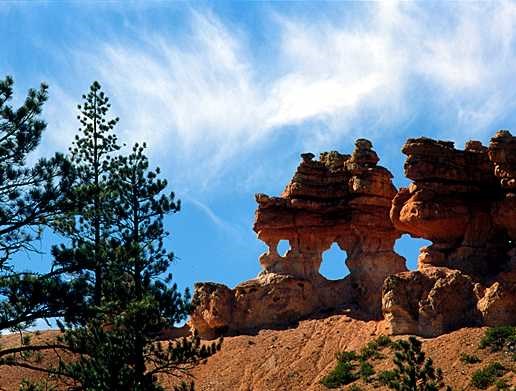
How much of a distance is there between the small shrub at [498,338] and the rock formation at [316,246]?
9340 mm

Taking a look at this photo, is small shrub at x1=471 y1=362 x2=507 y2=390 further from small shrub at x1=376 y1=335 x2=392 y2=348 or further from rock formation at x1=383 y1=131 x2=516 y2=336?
small shrub at x1=376 y1=335 x2=392 y2=348

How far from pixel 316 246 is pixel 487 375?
60.2 ft

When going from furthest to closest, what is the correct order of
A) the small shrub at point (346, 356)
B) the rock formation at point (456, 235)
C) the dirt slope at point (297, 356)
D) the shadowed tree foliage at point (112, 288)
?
1. the small shrub at point (346, 356)
2. the rock formation at point (456, 235)
3. the dirt slope at point (297, 356)
4. the shadowed tree foliage at point (112, 288)

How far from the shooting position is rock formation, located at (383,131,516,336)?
49406 mm

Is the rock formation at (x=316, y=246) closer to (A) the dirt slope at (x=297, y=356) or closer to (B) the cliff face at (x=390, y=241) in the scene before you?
(B) the cliff face at (x=390, y=241)

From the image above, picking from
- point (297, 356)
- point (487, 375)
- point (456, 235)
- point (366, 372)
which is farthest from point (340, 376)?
point (456, 235)

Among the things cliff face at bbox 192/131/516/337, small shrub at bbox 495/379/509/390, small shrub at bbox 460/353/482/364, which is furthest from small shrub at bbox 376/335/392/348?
small shrub at bbox 495/379/509/390

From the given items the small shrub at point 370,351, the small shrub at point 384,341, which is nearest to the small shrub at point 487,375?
the small shrub at point 370,351

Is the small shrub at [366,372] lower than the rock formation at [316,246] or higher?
lower

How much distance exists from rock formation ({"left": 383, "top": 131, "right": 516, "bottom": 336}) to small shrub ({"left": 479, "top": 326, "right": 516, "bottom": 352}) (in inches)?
30.8

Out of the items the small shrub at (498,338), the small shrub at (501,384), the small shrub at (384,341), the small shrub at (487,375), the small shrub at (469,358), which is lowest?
the small shrub at (501,384)

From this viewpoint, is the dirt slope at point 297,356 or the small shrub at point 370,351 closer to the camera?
the dirt slope at point 297,356

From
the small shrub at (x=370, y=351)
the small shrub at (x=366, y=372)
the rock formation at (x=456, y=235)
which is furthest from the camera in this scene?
the small shrub at (x=370, y=351)

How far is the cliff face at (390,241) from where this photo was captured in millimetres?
49906
